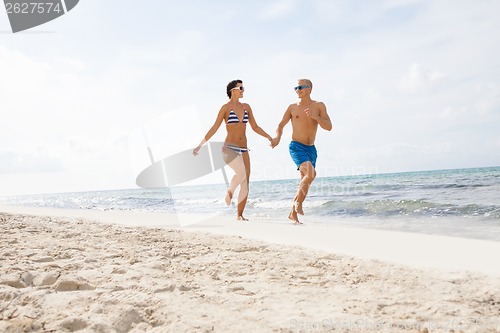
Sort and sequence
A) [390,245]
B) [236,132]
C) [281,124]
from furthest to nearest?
1. [236,132]
2. [281,124]
3. [390,245]

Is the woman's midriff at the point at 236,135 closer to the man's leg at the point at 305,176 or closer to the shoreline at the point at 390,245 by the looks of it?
the man's leg at the point at 305,176

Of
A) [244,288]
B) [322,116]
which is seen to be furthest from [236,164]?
[244,288]

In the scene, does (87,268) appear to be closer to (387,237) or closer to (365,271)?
(365,271)

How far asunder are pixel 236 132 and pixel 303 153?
4.21ft

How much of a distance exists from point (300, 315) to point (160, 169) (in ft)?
17.1

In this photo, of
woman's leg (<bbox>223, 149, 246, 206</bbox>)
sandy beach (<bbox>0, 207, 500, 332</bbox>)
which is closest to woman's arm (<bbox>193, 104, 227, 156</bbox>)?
woman's leg (<bbox>223, 149, 246, 206</bbox>)

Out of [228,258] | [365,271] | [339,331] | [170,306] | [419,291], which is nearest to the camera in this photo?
[339,331]

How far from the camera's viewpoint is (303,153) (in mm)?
6422

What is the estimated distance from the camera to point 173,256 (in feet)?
12.7

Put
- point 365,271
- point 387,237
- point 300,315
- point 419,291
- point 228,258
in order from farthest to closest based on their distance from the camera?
point 387,237
point 228,258
point 365,271
point 419,291
point 300,315

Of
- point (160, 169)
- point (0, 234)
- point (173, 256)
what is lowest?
point (173, 256)

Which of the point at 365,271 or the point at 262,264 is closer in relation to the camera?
the point at 365,271

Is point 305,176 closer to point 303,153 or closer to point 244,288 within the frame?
point 303,153

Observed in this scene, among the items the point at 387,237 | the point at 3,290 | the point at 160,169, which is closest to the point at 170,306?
the point at 3,290
